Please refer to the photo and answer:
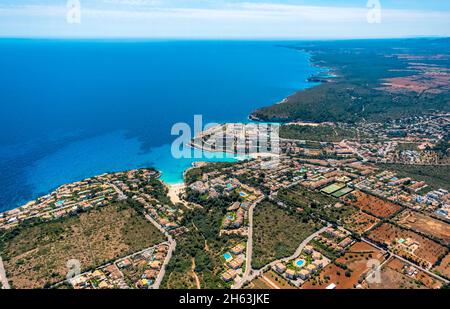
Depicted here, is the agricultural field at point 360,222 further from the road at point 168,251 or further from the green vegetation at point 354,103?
the green vegetation at point 354,103

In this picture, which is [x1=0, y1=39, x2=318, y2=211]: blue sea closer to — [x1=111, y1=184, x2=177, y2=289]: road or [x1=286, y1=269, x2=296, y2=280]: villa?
[x1=111, y1=184, x2=177, y2=289]: road

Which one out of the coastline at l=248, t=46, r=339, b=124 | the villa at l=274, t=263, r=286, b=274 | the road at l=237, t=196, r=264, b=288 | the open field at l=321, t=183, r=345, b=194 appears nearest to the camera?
the villa at l=274, t=263, r=286, b=274

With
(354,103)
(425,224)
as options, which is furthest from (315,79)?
(425,224)

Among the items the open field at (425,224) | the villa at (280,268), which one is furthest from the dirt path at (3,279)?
the open field at (425,224)

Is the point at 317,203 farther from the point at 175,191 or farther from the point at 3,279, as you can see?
the point at 3,279

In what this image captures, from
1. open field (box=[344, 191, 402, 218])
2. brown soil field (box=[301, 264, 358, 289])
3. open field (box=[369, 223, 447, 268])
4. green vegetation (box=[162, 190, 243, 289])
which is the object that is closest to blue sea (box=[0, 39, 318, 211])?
green vegetation (box=[162, 190, 243, 289])

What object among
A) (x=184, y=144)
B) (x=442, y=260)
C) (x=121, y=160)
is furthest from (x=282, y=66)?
(x=442, y=260)
